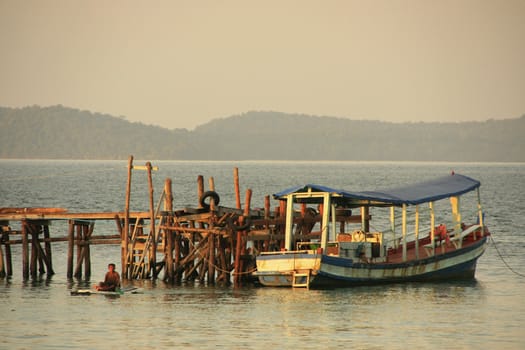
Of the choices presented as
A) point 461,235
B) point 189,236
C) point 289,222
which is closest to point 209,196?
point 189,236

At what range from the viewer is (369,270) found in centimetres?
4050

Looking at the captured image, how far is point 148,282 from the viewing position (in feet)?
139

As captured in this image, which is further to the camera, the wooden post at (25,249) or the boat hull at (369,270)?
the wooden post at (25,249)

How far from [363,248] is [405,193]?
333 centimetres

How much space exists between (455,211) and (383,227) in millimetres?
31080

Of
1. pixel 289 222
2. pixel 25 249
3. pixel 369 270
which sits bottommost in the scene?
pixel 369 270

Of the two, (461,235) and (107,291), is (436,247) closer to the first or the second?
(461,235)

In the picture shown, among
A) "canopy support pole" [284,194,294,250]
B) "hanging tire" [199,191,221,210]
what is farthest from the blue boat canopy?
"hanging tire" [199,191,221,210]

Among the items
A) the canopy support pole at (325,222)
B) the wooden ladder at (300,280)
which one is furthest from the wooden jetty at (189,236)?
the canopy support pole at (325,222)

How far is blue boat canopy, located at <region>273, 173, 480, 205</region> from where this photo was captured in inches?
1578

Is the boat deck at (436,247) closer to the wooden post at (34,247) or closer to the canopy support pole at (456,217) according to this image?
the canopy support pole at (456,217)

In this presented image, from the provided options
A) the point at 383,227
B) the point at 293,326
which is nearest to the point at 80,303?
the point at 293,326

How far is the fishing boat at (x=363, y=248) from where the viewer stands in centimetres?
3919

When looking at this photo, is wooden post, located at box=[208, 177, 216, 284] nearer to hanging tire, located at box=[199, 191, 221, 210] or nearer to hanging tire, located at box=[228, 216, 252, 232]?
hanging tire, located at box=[199, 191, 221, 210]
